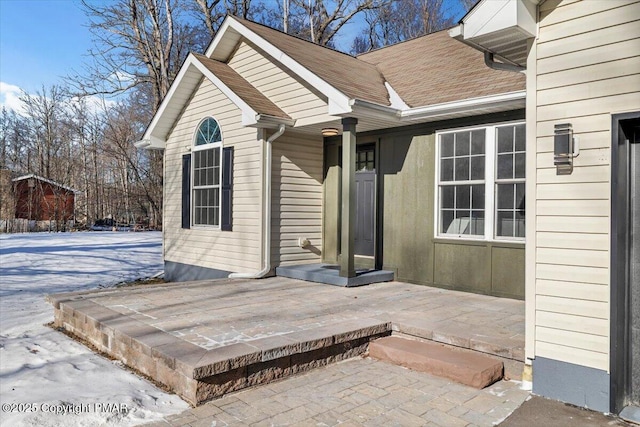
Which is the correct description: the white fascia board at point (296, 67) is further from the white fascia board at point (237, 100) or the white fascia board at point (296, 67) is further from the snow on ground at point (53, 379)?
the snow on ground at point (53, 379)

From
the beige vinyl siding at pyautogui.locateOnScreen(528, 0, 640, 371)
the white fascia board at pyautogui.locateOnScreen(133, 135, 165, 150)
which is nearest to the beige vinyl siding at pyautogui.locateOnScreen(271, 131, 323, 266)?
the white fascia board at pyautogui.locateOnScreen(133, 135, 165, 150)

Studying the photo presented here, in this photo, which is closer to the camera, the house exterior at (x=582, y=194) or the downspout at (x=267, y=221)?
the house exterior at (x=582, y=194)

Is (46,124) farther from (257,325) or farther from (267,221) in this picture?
(257,325)

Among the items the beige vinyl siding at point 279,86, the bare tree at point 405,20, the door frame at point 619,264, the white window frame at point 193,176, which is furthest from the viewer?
the bare tree at point 405,20

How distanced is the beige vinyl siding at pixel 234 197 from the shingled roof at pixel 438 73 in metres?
2.74

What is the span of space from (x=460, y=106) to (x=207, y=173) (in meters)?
4.76

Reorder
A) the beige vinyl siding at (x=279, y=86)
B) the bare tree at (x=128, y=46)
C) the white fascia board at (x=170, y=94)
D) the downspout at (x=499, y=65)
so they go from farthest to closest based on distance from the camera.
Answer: the bare tree at (x=128, y=46), the white fascia board at (x=170, y=94), the beige vinyl siding at (x=279, y=86), the downspout at (x=499, y=65)

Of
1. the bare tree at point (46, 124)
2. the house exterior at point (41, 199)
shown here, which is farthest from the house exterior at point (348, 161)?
the bare tree at point (46, 124)

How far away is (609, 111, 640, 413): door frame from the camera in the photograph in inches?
107

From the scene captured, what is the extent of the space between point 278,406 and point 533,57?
3.03 meters

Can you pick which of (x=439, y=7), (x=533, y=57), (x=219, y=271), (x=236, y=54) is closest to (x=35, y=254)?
(x=219, y=271)

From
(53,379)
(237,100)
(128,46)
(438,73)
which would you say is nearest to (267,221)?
(237,100)

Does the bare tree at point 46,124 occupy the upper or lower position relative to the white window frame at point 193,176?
upper

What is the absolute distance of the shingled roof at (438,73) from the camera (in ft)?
19.3
